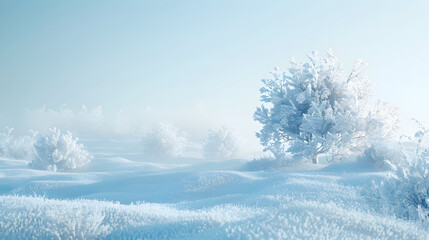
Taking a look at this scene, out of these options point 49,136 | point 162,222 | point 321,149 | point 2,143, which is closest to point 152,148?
point 49,136

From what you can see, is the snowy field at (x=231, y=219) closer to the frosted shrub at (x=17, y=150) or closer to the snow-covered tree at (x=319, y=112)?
the snow-covered tree at (x=319, y=112)

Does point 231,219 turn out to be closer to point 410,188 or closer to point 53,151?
point 410,188

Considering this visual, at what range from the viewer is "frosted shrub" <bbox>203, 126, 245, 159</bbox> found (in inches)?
1801

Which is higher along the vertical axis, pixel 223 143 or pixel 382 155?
pixel 223 143

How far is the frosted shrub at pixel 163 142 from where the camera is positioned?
46000 millimetres

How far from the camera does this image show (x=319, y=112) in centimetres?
1789

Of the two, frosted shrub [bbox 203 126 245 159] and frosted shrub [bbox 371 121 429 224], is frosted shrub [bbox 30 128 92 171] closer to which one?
frosted shrub [bbox 203 126 245 159]

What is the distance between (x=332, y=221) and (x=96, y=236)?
4388 mm

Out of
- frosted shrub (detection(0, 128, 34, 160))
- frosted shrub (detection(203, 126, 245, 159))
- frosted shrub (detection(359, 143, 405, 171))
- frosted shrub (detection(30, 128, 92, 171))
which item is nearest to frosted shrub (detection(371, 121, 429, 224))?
frosted shrub (detection(359, 143, 405, 171))

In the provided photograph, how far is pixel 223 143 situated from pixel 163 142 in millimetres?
8560

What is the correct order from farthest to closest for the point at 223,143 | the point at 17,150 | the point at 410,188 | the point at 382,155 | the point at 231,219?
1. the point at 17,150
2. the point at 223,143
3. the point at 382,155
4. the point at 410,188
5. the point at 231,219

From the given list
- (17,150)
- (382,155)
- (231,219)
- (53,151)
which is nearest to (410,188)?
(231,219)

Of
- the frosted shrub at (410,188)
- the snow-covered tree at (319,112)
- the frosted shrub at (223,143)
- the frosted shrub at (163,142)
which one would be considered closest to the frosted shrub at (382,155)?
the snow-covered tree at (319,112)

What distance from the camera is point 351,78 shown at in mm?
19984
